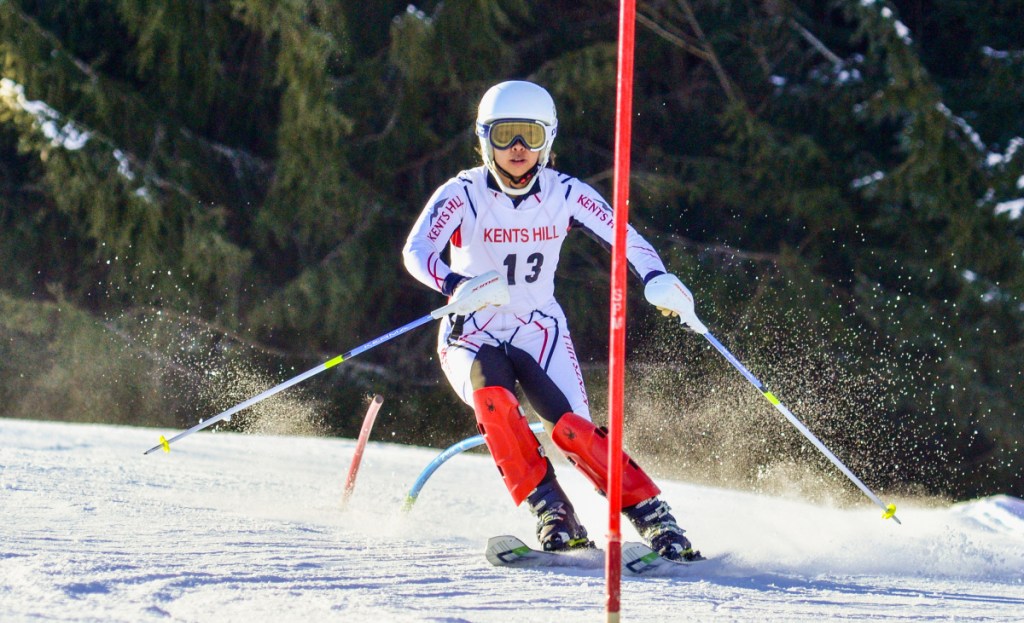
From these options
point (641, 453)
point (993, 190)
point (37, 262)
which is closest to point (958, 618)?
point (641, 453)

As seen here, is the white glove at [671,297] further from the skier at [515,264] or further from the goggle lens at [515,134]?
the goggle lens at [515,134]

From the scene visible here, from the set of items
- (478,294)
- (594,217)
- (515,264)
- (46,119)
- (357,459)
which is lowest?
(357,459)

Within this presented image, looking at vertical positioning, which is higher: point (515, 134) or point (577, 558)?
point (515, 134)

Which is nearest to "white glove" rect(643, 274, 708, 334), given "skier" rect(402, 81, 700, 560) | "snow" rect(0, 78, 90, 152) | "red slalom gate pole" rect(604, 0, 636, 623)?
"skier" rect(402, 81, 700, 560)

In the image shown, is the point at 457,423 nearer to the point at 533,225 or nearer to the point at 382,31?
the point at 382,31

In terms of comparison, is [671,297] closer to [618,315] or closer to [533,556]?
[533,556]

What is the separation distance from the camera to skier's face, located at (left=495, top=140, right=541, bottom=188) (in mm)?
4590

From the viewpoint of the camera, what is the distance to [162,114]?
1241 cm

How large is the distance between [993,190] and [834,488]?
3.24m

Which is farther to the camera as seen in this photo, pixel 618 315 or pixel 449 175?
pixel 449 175

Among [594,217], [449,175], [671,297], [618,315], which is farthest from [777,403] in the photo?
[449,175]

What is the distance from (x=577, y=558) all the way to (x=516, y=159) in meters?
1.47

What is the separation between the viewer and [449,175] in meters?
12.8

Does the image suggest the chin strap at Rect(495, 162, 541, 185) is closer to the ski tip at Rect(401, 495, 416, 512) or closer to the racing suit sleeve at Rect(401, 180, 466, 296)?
the racing suit sleeve at Rect(401, 180, 466, 296)
